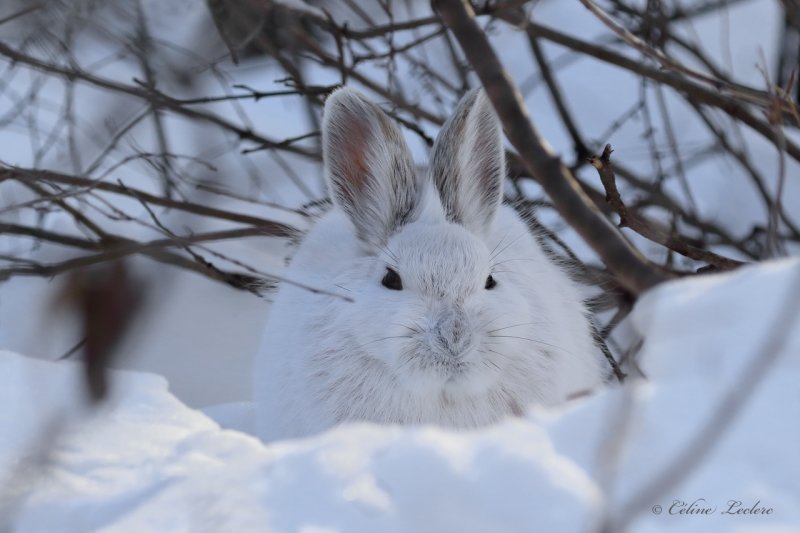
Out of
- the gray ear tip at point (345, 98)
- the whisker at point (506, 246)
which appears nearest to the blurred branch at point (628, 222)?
the whisker at point (506, 246)

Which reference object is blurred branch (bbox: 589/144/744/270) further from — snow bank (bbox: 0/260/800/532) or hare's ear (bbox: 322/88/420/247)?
snow bank (bbox: 0/260/800/532)

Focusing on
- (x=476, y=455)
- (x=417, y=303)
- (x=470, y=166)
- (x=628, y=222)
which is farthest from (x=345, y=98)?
(x=476, y=455)

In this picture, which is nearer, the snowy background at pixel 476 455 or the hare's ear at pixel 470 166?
the snowy background at pixel 476 455

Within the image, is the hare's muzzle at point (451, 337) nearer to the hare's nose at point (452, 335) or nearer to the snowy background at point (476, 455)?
the hare's nose at point (452, 335)

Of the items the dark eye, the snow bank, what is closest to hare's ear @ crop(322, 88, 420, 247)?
the dark eye

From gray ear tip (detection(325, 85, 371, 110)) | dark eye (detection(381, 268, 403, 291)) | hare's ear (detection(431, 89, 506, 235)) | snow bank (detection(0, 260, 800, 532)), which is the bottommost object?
snow bank (detection(0, 260, 800, 532))

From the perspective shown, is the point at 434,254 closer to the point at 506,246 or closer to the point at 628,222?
the point at 506,246

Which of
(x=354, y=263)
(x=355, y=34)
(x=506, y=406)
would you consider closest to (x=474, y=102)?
(x=354, y=263)
